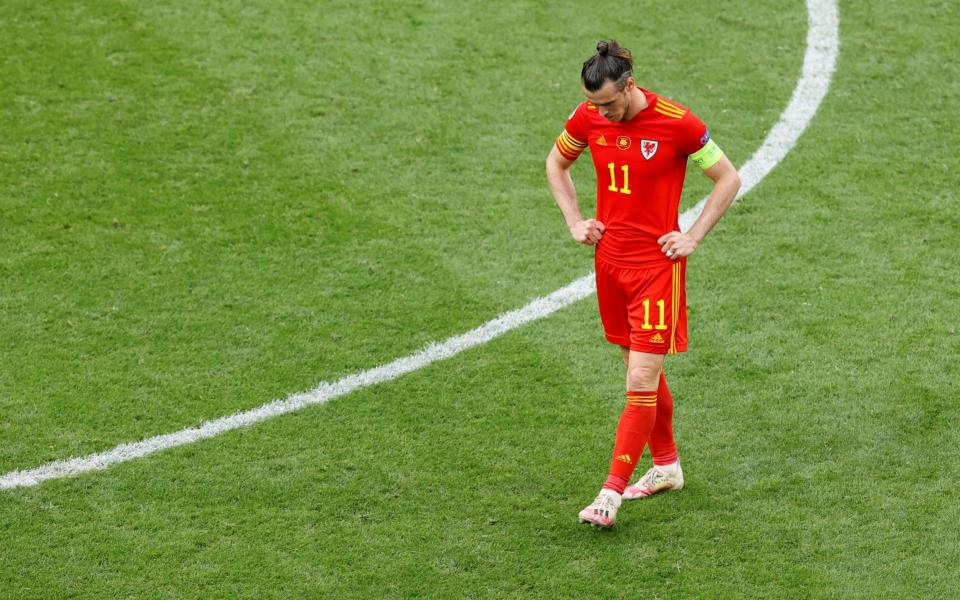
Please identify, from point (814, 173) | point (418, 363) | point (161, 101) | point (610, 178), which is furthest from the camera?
point (161, 101)

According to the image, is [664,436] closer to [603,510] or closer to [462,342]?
[603,510]

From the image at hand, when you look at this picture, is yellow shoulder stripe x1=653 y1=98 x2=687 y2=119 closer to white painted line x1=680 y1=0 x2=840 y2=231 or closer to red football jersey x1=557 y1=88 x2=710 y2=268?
red football jersey x1=557 y1=88 x2=710 y2=268

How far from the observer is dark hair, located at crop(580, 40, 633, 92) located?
5.71 meters

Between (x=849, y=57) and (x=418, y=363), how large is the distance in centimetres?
521

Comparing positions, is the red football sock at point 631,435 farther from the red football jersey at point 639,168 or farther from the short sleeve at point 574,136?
the short sleeve at point 574,136

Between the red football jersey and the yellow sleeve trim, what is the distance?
0.9 inches

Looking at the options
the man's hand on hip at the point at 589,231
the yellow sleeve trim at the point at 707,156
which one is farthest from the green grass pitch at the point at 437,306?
the yellow sleeve trim at the point at 707,156

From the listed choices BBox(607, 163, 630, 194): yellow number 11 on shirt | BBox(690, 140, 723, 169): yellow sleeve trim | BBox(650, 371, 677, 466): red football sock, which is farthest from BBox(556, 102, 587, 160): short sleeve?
BBox(650, 371, 677, 466): red football sock

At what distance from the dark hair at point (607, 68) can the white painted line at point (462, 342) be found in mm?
2415

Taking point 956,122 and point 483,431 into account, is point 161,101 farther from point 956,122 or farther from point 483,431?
point 956,122

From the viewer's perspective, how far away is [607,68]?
5707 mm

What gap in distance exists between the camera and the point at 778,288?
8211 millimetres

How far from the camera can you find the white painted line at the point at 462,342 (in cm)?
677

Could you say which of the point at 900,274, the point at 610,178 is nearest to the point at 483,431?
the point at 610,178
